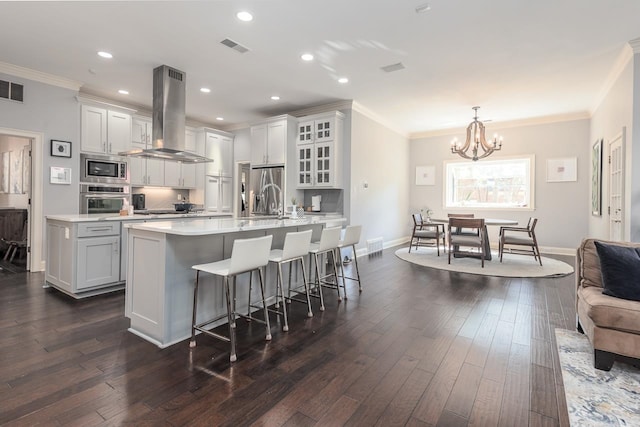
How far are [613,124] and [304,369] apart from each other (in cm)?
559

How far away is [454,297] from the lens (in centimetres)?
371

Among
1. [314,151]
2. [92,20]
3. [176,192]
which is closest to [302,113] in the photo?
[314,151]

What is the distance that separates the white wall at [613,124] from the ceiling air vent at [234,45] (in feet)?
15.6

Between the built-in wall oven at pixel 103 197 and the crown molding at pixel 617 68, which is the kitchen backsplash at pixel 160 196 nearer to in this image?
the built-in wall oven at pixel 103 197

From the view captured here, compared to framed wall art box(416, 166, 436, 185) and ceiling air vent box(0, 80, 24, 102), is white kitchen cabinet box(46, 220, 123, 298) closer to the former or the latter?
ceiling air vent box(0, 80, 24, 102)

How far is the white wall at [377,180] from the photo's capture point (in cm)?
608

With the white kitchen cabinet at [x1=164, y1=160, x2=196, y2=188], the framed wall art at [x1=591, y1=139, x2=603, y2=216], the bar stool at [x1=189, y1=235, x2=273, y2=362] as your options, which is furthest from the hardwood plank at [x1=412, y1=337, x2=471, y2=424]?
the white kitchen cabinet at [x1=164, y1=160, x2=196, y2=188]

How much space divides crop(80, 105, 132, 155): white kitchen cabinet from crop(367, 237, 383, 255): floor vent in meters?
5.03

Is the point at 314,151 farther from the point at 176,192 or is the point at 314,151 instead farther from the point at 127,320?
the point at 127,320

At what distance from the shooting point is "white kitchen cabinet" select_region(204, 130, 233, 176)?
7.17 metres

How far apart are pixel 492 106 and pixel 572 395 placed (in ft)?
18.5

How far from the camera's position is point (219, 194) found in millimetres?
7453

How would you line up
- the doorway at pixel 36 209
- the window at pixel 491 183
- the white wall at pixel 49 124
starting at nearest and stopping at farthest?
the white wall at pixel 49 124 < the doorway at pixel 36 209 < the window at pixel 491 183

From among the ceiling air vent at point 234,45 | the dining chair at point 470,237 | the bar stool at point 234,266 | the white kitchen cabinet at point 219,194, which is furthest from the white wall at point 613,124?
the white kitchen cabinet at point 219,194
